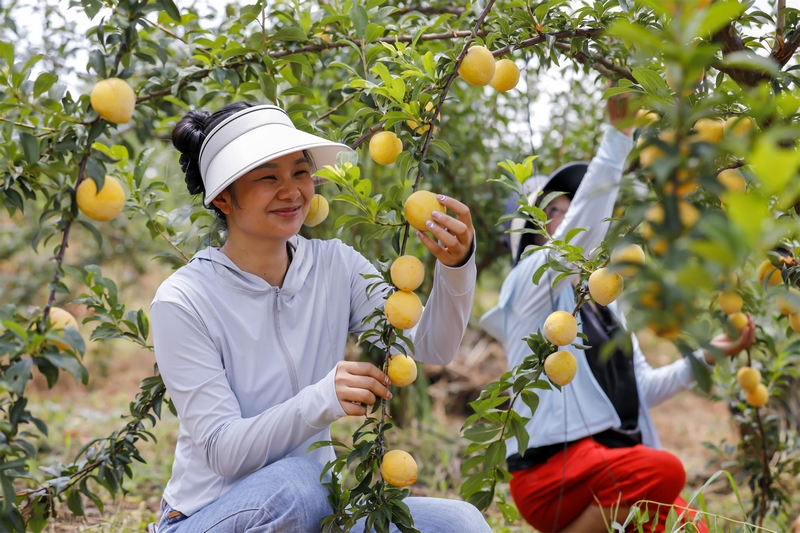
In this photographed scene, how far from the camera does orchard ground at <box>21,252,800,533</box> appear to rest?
8.55 feet

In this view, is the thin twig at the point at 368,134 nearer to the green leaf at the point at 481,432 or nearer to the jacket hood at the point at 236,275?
the jacket hood at the point at 236,275

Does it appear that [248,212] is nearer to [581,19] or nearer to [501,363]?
[581,19]

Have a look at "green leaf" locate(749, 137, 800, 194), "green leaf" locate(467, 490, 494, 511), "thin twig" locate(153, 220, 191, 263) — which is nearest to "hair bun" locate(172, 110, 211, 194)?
"thin twig" locate(153, 220, 191, 263)

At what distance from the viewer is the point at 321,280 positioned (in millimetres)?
1604

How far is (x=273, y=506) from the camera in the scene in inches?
49.6

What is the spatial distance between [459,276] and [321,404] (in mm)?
358

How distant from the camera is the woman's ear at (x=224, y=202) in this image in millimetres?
1478

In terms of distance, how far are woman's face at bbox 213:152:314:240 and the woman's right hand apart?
37cm

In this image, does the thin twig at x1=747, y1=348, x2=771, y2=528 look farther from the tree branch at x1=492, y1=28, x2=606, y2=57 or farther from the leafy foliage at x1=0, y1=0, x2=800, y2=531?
the tree branch at x1=492, y1=28, x2=606, y2=57

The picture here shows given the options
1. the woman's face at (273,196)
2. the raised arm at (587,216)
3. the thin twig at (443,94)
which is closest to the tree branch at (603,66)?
the raised arm at (587,216)

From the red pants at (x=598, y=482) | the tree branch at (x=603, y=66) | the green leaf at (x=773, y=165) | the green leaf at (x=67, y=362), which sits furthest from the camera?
the red pants at (x=598, y=482)

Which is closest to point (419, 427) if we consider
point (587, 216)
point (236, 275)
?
point (587, 216)

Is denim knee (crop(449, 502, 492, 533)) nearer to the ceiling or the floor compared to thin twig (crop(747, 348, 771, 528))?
nearer to the ceiling

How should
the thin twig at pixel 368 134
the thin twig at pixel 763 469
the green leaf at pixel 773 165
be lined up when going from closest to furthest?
the green leaf at pixel 773 165 → the thin twig at pixel 368 134 → the thin twig at pixel 763 469
